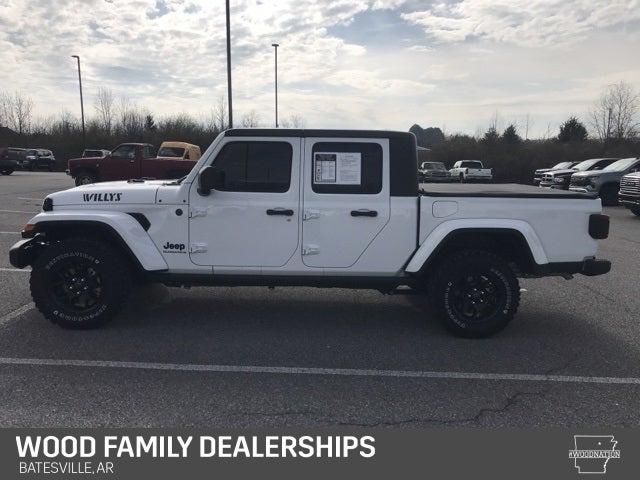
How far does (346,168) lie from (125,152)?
15676 millimetres

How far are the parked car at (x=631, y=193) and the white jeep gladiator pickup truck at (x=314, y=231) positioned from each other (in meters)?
12.0

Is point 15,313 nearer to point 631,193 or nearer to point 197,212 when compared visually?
point 197,212

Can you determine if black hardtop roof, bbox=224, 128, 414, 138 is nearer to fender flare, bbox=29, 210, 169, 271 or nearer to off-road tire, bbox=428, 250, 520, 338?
fender flare, bbox=29, 210, 169, 271

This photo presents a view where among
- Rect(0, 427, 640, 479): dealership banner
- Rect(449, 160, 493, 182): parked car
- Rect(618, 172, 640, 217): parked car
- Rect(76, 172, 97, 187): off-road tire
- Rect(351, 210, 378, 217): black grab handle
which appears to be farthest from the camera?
Rect(449, 160, 493, 182): parked car

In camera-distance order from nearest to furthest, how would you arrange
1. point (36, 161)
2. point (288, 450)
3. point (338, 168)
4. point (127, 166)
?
point (288, 450) < point (338, 168) < point (127, 166) < point (36, 161)

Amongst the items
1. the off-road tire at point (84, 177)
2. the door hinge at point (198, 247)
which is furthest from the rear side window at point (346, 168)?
the off-road tire at point (84, 177)

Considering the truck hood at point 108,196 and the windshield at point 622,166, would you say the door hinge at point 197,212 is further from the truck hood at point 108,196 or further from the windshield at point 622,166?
the windshield at point 622,166

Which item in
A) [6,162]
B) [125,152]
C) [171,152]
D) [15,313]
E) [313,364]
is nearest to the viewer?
[313,364]

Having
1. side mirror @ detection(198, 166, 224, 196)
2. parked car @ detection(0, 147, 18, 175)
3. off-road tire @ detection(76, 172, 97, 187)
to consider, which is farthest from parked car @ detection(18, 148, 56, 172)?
side mirror @ detection(198, 166, 224, 196)

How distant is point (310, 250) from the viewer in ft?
16.6

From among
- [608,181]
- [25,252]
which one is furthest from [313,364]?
[608,181]

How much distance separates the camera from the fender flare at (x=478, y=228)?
16.2 feet

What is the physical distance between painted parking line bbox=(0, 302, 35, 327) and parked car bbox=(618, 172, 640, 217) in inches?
600

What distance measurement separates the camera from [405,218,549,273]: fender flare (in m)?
4.93
